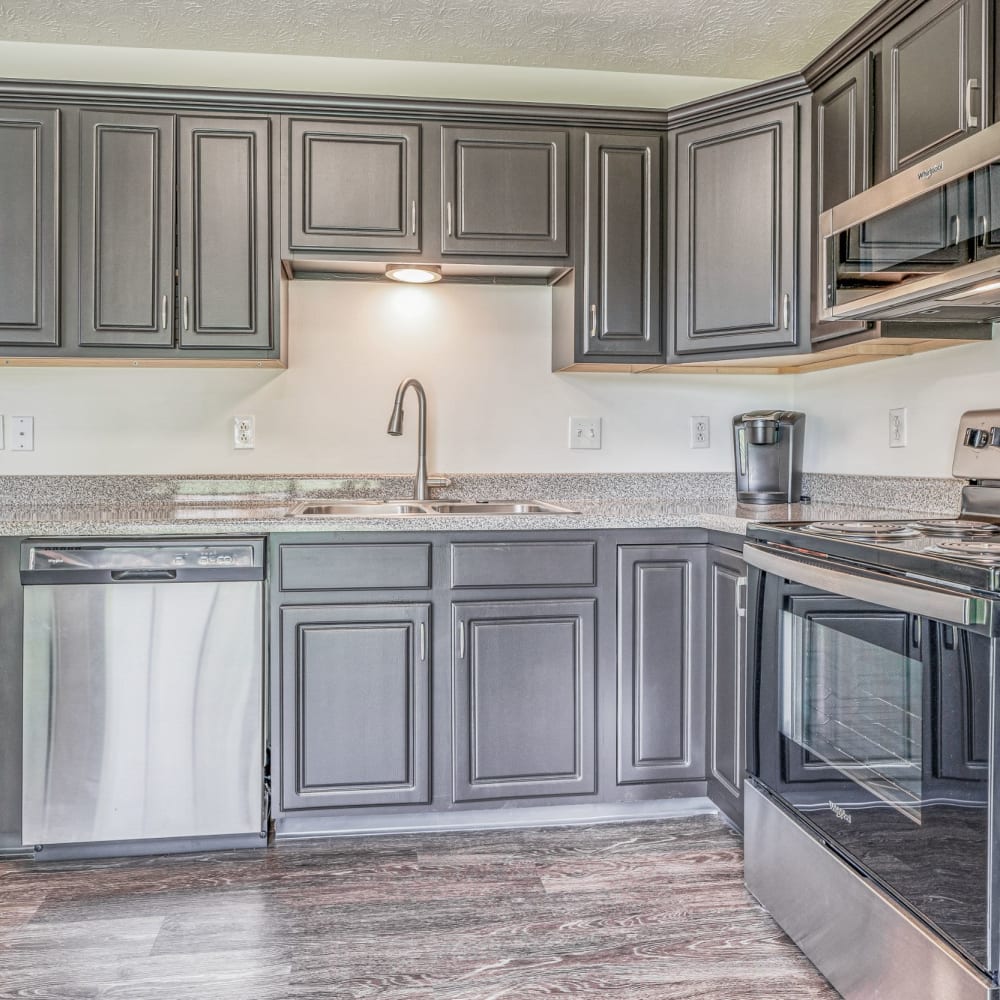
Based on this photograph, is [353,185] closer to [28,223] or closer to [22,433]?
[28,223]

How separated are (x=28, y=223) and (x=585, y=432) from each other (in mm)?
1760

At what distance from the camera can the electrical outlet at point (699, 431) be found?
111 inches

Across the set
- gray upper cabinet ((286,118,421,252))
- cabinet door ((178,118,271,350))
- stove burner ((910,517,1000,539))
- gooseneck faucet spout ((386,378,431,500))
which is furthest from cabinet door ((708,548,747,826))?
cabinet door ((178,118,271,350))

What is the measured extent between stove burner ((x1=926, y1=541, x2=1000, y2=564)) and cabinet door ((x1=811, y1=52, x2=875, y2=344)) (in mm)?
766

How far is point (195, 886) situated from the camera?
1877 millimetres

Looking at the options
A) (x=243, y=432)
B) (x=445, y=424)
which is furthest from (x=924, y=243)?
(x=243, y=432)

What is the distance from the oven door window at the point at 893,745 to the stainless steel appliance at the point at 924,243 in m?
0.66

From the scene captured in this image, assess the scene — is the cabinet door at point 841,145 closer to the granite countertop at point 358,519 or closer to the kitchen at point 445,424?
the kitchen at point 445,424

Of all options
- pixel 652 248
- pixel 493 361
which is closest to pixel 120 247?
pixel 493 361

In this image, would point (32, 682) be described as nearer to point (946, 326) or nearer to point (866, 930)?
point (866, 930)

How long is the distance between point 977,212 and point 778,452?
1.08 meters

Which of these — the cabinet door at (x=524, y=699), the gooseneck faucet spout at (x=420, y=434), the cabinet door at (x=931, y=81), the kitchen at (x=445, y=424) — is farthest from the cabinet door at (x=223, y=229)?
the cabinet door at (x=931, y=81)

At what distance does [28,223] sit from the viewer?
220 centimetres

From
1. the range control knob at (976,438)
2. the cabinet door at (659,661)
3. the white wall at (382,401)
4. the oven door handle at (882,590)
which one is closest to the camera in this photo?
the oven door handle at (882,590)
